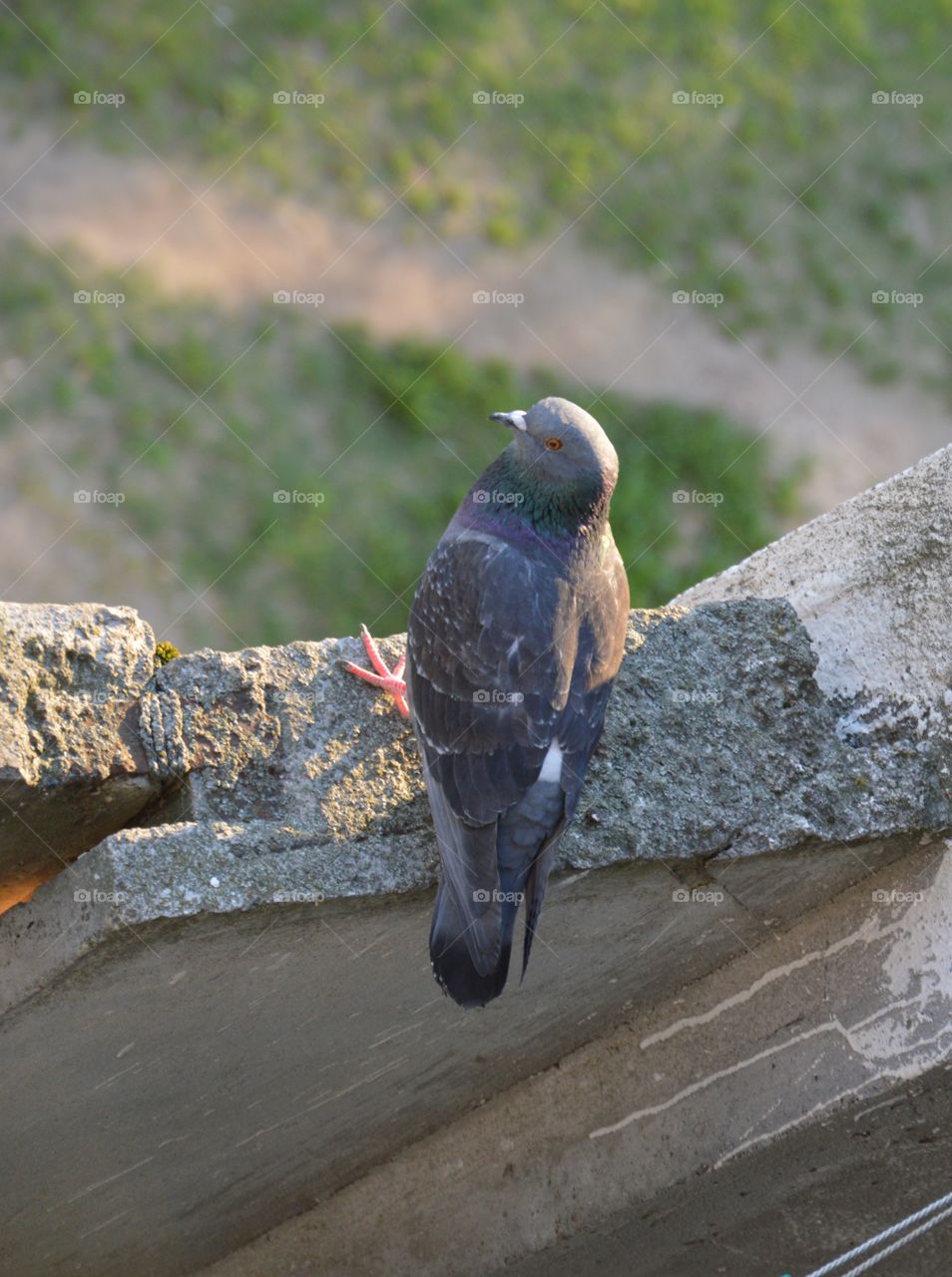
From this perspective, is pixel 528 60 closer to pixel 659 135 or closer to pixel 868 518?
pixel 659 135

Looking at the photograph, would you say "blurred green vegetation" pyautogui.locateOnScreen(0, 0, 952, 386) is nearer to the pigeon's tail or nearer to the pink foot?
the pink foot

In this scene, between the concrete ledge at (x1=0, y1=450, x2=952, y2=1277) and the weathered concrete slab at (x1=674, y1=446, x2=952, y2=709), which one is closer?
the concrete ledge at (x1=0, y1=450, x2=952, y2=1277)

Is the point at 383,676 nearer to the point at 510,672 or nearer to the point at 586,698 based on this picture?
the point at 510,672

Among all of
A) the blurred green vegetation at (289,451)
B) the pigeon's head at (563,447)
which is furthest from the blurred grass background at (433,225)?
the pigeon's head at (563,447)

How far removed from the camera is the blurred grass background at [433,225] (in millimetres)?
6492

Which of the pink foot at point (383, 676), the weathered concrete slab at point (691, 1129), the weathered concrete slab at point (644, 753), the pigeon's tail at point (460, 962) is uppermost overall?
the pink foot at point (383, 676)

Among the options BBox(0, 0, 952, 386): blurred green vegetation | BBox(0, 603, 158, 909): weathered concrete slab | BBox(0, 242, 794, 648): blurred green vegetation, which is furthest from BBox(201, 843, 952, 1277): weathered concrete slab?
BBox(0, 0, 952, 386): blurred green vegetation

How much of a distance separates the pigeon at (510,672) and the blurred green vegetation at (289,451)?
317 centimetres

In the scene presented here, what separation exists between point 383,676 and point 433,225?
506cm

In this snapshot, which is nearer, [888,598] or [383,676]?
[383,676]

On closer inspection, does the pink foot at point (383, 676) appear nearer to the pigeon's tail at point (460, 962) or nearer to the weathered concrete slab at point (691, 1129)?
the pigeon's tail at point (460, 962)

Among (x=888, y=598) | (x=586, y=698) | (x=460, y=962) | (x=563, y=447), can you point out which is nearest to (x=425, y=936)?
(x=460, y=962)

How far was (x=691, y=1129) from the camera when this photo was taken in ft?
10.7

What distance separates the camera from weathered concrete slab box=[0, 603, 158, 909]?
8.61 ft
